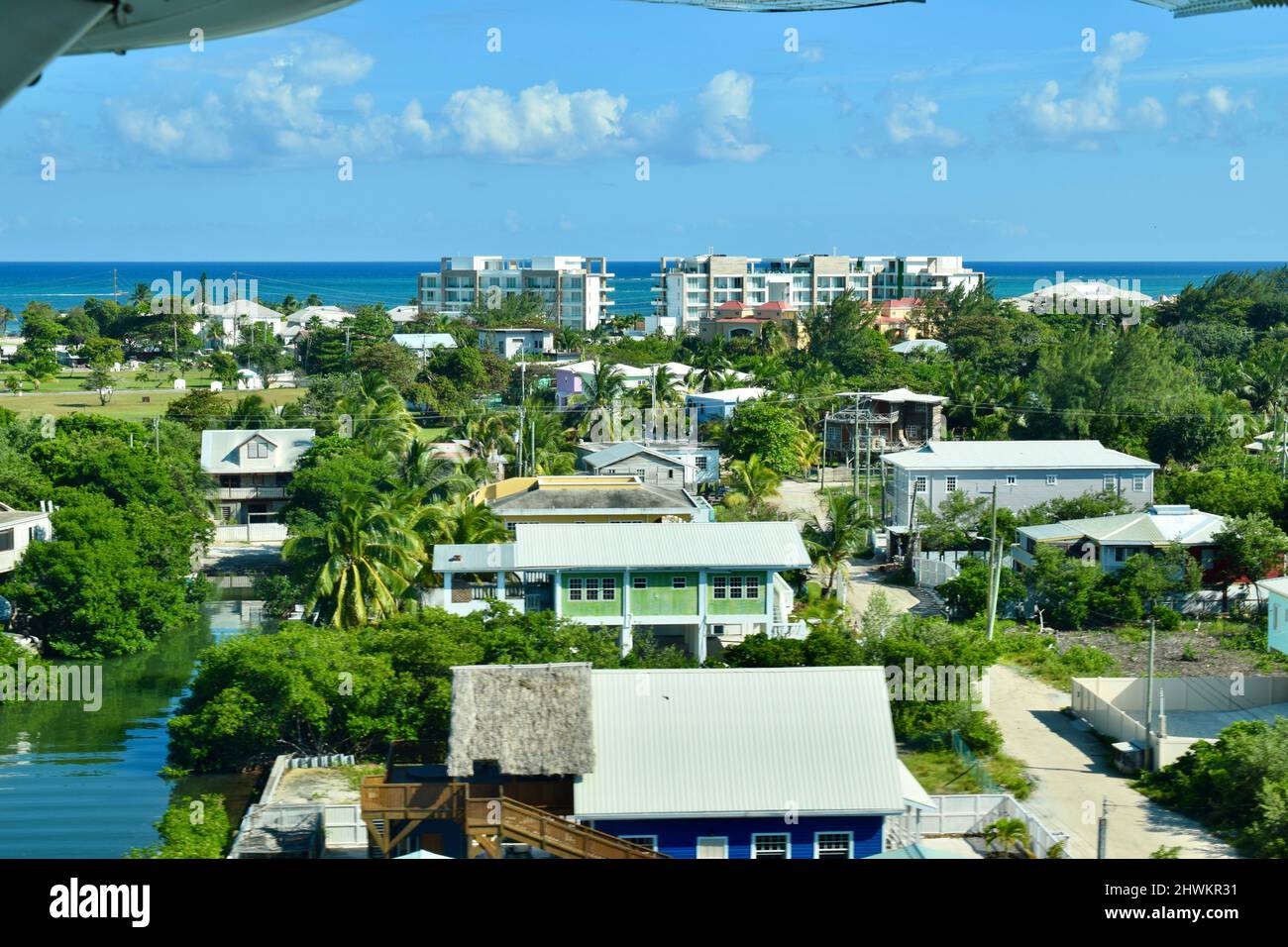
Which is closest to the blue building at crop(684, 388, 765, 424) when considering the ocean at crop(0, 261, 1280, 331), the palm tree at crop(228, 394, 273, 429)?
the palm tree at crop(228, 394, 273, 429)

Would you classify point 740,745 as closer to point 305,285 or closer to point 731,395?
point 731,395

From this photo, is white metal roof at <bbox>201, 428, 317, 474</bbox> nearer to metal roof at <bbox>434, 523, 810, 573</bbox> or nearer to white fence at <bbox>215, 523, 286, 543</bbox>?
white fence at <bbox>215, 523, 286, 543</bbox>

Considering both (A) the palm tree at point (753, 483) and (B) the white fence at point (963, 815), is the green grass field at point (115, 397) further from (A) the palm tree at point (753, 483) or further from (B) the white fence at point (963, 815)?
(B) the white fence at point (963, 815)

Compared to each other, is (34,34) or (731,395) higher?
(34,34)

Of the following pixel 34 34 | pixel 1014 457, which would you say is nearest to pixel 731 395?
pixel 1014 457

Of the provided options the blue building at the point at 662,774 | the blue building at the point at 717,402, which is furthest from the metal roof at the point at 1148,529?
the blue building at the point at 717,402

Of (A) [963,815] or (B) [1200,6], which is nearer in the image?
(B) [1200,6]

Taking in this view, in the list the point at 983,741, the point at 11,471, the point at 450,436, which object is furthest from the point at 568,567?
the point at 450,436
